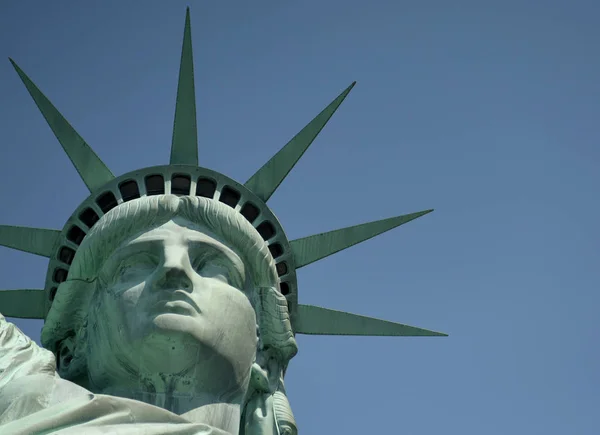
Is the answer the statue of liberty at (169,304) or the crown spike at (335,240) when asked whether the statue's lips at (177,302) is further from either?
the crown spike at (335,240)

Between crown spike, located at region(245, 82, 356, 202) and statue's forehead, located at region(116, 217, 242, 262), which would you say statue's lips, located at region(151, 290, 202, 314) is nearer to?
statue's forehead, located at region(116, 217, 242, 262)

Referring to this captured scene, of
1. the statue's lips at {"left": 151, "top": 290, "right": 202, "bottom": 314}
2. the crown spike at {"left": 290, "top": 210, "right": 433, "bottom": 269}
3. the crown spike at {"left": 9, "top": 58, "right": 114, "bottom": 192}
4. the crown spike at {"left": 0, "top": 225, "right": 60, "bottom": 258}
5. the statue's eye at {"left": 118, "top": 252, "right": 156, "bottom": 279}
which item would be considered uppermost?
the crown spike at {"left": 9, "top": 58, "right": 114, "bottom": 192}

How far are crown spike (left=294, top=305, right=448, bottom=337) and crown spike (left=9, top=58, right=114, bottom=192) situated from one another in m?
3.23

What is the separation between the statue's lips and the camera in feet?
52.1

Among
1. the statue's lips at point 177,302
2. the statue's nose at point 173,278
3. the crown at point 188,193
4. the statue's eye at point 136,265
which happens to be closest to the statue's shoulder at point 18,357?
the statue's lips at point 177,302

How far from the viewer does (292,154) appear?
1947 centimetres

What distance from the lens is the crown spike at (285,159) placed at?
1931 centimetres

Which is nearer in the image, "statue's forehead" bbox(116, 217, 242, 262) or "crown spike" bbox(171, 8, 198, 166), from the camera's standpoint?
"statue's forehead" bbox(116, 217, 242, 262)

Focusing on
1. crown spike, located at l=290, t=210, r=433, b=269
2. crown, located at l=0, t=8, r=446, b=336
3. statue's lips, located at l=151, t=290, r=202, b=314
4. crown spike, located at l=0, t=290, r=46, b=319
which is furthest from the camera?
crown spike, located at l=290, t=210, r=433, b=269

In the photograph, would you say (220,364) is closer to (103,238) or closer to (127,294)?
(127,294)

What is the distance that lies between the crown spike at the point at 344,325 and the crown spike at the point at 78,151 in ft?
10.6

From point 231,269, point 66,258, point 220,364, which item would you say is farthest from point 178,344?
point 66,258

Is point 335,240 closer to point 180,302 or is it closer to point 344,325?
point 344,325

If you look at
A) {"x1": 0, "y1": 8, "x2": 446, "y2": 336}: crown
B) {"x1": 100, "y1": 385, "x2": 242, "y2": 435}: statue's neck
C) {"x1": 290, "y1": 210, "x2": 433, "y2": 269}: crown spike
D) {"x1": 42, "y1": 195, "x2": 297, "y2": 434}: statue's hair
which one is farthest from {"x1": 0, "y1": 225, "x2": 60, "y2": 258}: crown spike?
{"x1": 100, "y1": 385, "x2": 242, "y2": 435}: statue's neck
